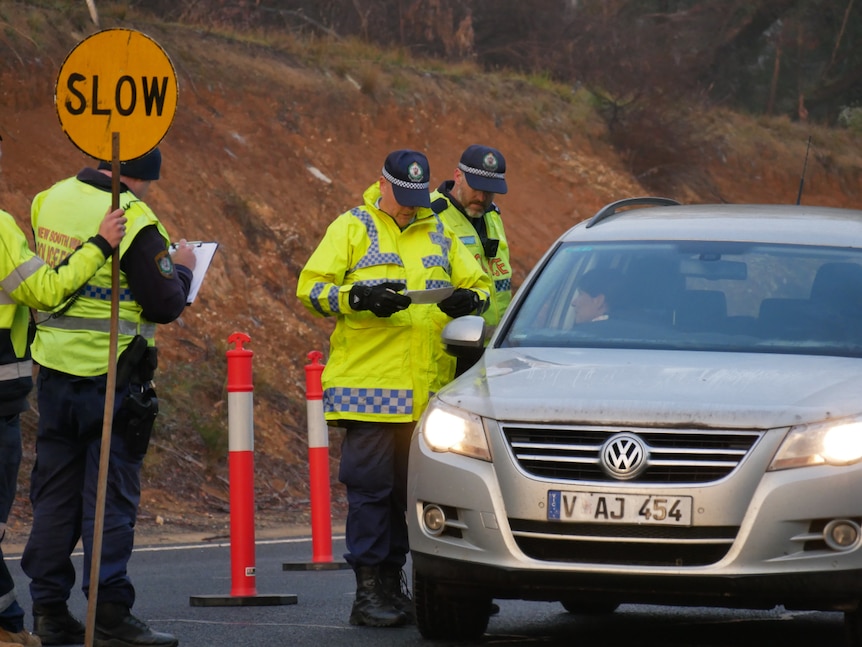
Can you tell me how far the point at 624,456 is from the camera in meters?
6.09

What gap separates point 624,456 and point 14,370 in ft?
7.57

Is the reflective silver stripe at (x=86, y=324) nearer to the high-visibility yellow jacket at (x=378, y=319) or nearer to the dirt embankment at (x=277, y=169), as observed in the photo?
the high-visibility yellow jacket at (x=378, y=319)

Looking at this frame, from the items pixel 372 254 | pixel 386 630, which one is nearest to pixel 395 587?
pixel 386 630

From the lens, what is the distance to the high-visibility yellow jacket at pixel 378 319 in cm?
781

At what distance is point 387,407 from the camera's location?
7793 millimetres

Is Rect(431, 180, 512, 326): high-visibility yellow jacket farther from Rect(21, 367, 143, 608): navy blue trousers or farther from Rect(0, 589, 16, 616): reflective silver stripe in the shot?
Rect(0, 589, 16, 616): reflective silver stripe

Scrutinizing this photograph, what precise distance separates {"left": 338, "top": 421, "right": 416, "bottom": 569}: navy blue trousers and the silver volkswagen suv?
73 cm

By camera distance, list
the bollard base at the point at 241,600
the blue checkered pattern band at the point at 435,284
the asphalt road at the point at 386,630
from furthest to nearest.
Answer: the bollard base at the point at 241,600 → the blue checkered pattern band at the point at 435,284 → the asphalt road at the point at 386,630

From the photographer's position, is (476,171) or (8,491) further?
(476,171)

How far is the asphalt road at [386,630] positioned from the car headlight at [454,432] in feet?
3.19

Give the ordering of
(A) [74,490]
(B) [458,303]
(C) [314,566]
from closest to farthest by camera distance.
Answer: (A) [74,490]
(B) [458,303]
(C) [314,566]

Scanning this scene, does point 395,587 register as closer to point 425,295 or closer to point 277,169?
point 425,295

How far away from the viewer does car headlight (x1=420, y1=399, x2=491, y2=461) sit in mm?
6398

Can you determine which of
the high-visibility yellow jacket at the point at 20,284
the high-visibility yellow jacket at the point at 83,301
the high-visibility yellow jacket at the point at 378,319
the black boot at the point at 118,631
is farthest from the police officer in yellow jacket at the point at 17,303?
the high-visibility yellow jacket at the point at 378,319
